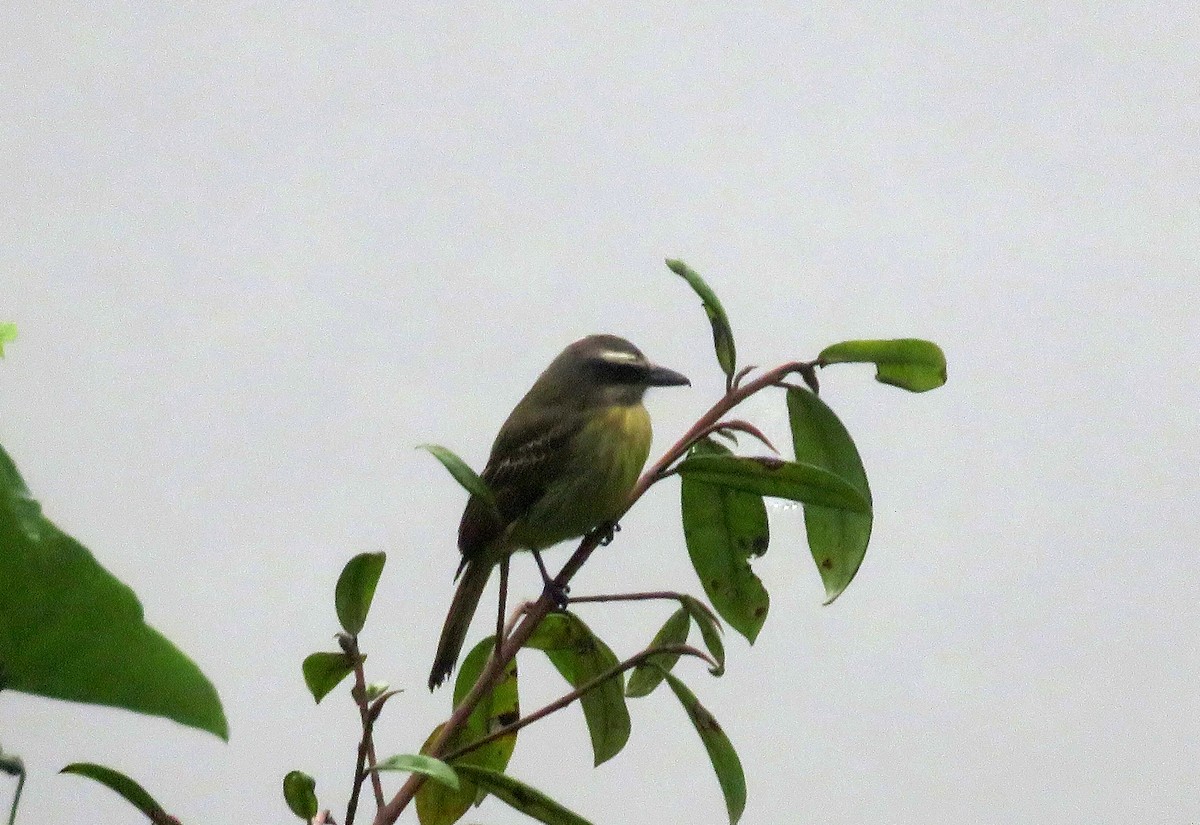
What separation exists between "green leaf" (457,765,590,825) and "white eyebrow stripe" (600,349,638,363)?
55.6 inches

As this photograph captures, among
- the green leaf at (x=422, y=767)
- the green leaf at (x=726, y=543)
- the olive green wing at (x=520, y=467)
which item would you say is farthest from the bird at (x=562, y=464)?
the green leaf at (x=422, y=767)

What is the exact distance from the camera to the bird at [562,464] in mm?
2242

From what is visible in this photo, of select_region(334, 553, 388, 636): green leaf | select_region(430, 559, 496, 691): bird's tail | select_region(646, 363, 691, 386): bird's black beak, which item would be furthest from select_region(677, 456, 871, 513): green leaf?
select_region(646, 363, 691, 386): bird's black beak

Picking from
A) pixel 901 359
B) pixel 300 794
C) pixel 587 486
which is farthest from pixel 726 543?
pixel 587 486

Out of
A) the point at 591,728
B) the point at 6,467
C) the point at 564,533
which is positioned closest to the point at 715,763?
the point at 591,728

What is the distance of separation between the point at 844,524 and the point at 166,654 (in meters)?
0.69

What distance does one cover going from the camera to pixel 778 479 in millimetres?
1233

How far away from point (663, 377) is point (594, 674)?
40.4 inches

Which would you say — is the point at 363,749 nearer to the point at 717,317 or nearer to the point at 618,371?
the point at 717,317

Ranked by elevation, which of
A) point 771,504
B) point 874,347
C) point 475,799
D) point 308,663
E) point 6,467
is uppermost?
point 874,347

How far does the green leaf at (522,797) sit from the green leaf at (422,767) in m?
0.12

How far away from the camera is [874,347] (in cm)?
129

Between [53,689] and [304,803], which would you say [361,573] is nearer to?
[304,803]

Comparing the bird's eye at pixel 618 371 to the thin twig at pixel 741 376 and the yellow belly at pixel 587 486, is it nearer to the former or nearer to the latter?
the yellow belly at pixel 587 486
